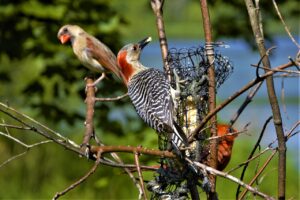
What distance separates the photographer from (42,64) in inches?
237

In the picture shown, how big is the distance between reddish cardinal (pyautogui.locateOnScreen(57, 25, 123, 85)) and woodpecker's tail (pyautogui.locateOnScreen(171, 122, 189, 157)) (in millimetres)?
2098

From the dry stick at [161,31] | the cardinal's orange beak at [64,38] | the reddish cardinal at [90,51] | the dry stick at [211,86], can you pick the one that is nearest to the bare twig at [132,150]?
the dry stick at [211,86]

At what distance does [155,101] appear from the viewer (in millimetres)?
3320

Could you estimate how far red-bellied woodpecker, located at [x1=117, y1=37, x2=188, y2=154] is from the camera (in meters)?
2.84

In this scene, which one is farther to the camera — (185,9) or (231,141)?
(185,9)

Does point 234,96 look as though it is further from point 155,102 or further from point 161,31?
point 155,102

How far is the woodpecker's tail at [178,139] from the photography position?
8.56 ft

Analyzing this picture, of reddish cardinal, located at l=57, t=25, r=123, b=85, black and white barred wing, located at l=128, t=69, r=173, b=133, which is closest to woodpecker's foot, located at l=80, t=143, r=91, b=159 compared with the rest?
black and white barred wing, located at l=128, t=69, r=173, b=133

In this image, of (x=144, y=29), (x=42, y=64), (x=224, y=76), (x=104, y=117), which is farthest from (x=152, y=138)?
(x=144, y=29)

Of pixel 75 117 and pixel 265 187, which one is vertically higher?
pixel 75 117

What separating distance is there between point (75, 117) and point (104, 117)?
0.69ft

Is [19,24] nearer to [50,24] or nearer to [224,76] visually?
[50,24]

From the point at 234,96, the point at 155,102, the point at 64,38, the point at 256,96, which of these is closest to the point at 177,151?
the point at 234,96

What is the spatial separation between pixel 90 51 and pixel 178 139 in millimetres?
2387
